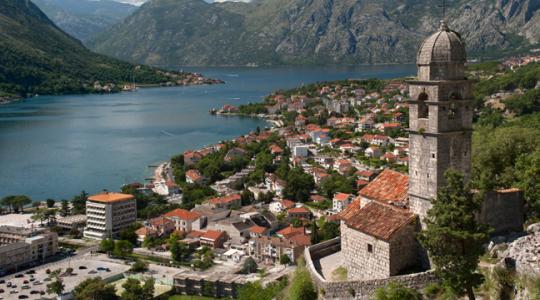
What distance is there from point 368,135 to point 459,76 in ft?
174

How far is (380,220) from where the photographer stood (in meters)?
13.6

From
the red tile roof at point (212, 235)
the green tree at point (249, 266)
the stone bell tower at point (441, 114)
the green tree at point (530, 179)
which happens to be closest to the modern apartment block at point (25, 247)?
the red tile roof at point (212, 235)

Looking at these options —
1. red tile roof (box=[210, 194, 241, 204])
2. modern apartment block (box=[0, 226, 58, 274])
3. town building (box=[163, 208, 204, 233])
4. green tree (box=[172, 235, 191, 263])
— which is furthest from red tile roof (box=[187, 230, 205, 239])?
modern apartment block (box=[0, 226, 58, 274])

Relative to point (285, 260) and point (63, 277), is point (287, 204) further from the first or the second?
Result: point (63, 277)

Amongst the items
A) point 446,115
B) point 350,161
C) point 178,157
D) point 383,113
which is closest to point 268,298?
point 446,115

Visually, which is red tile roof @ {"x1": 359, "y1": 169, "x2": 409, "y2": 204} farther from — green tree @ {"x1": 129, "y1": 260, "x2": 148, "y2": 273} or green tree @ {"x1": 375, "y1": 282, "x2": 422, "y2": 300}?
green tree @ {"x1": 129, "y1": 260, "x2": 148, "y2": 273}

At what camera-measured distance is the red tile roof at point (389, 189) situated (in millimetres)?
14500

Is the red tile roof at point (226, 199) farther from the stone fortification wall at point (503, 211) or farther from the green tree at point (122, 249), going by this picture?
the stone fortification wall at point (503, 211)

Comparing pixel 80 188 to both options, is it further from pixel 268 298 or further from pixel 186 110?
pixel 186 110

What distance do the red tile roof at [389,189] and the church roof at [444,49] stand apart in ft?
10.00

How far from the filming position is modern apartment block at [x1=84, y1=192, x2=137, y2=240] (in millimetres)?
40531

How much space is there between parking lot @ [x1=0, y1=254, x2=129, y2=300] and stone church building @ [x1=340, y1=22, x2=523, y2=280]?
835 inches

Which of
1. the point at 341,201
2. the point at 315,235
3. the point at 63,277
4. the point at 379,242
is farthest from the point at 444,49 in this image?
the point at 341,201

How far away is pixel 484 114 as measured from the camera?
60062 millimetres
